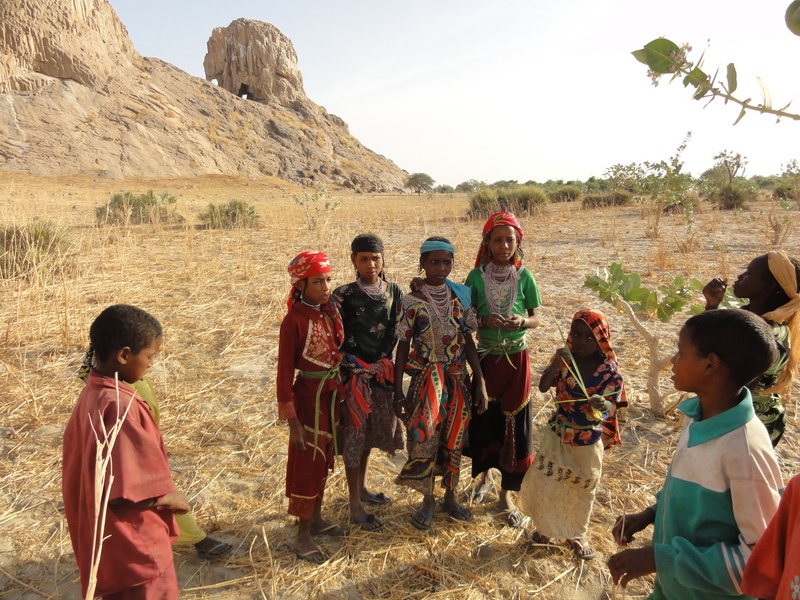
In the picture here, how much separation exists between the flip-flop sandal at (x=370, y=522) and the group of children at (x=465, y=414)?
0.01 m

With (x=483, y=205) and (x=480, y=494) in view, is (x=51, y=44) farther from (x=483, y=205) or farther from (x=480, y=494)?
(x=480, y=494)

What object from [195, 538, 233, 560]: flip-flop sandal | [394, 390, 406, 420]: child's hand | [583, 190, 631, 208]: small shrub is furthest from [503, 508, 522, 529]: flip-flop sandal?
[583, 190, 631, 208]: small shrub

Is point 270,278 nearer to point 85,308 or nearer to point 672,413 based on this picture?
point 85,308

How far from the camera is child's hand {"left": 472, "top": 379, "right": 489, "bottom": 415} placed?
2.61 metres

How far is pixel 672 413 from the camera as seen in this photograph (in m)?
3.66

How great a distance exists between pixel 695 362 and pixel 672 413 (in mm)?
2643

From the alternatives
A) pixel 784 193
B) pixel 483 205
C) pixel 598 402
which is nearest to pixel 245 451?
pixel 598 402

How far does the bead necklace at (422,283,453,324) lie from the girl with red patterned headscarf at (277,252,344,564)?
463mm

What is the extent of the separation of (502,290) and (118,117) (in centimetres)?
3473

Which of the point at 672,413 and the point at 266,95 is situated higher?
the point at 266,95

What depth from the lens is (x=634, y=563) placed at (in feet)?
4.51

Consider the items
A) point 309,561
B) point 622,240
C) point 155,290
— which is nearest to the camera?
point 309,561

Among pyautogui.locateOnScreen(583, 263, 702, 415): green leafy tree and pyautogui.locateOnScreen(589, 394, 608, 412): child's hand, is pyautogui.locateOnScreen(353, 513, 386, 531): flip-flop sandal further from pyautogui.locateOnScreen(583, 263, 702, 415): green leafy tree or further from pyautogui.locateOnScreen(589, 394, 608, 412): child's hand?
pyautogui.locateOnScreen(583, 263, 702, 415): green leafy tree

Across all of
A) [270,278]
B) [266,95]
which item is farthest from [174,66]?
[270,278]
